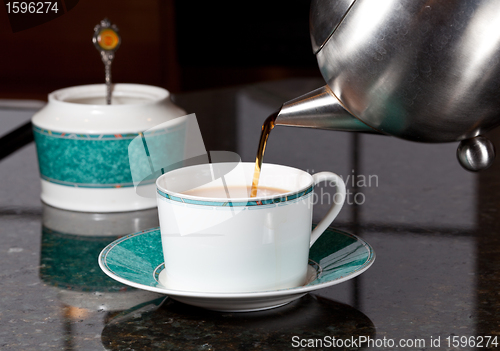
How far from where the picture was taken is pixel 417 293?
1.96 feet

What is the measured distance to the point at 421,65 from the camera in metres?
0.48

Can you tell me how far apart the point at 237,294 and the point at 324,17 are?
22cm

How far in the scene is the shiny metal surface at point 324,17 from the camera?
0.50 m

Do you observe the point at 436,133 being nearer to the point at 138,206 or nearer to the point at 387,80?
the point at 387,80

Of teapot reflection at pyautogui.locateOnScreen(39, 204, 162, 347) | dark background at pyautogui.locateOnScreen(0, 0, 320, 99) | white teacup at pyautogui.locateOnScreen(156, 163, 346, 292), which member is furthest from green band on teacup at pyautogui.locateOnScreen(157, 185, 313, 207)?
dark background at pyautogui.locateOnScreen(0, 0, 320, 99)

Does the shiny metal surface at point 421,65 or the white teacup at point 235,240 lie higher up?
the shiny metal surface at point 421,65

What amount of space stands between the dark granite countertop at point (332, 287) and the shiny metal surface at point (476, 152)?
0.39ft

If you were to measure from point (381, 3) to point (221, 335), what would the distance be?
10.8 inches

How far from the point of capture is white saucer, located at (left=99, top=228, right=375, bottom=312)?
520mm

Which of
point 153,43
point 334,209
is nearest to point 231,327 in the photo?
point 334,209

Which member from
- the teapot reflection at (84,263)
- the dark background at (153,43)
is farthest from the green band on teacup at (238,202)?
the dark background at (153,43)

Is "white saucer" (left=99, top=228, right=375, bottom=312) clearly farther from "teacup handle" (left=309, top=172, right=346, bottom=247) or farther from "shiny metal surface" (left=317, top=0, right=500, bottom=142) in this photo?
"shiny metal surface" (left=317, top=0, right=500, bottom=142)

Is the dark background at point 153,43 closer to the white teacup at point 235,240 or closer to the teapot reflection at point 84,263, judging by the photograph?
the teapot reflection at point 84,263

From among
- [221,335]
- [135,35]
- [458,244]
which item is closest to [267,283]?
[221,335]
